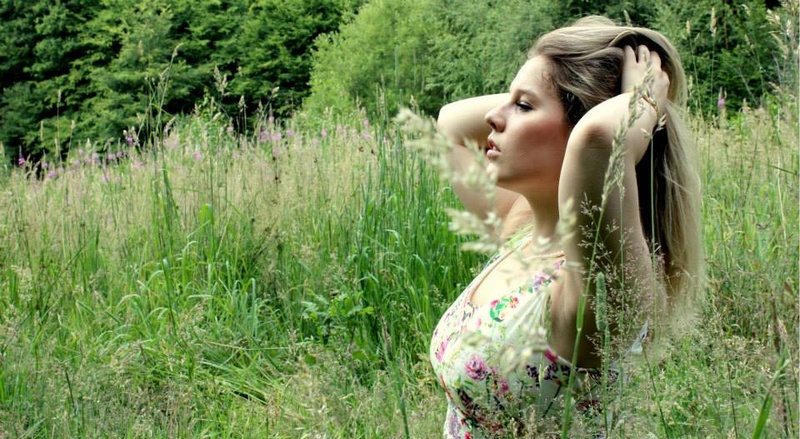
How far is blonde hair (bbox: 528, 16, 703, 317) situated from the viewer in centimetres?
167

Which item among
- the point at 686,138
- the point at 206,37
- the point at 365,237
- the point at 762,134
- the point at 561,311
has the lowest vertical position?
the point at 206,37

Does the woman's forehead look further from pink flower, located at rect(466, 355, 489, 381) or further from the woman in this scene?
pink flower, located at rect(466, 355, 489, 381)

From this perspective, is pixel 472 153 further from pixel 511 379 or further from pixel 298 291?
pixel 298 291

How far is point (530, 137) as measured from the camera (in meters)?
1.65

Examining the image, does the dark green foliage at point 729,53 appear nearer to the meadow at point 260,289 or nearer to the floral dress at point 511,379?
the meadow at point 260,289

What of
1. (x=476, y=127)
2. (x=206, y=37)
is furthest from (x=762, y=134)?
(x=206, y=37)

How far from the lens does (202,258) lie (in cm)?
390

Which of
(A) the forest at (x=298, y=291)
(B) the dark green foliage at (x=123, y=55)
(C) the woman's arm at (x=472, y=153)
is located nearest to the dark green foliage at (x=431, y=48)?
(B) the dark green foliage at (x=123, y=55)

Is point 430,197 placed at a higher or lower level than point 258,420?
higher

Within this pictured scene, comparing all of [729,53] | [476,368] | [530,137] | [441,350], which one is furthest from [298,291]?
[729,53]

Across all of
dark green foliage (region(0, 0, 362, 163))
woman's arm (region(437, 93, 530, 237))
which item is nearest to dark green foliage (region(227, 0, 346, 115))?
dark green foliage (region(0, 0, 362, 163))

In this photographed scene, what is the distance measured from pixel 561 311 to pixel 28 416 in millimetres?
1833

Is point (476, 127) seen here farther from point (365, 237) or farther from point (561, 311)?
point (365, 237)

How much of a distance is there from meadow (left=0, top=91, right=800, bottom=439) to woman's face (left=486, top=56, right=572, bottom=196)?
0.68 metres
